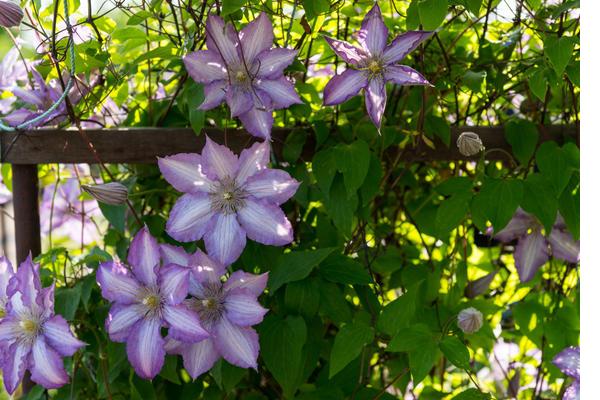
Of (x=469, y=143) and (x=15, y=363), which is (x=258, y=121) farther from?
(x=15, y=363)

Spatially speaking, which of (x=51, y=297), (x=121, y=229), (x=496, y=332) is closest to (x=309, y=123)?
(x=121, y=229)

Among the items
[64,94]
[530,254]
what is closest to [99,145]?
[64,94]

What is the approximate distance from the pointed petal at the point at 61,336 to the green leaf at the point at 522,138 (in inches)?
26.5

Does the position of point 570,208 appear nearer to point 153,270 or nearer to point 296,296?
point 296,296

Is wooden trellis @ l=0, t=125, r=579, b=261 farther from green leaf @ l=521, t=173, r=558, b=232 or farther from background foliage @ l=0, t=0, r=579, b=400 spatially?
green leaf @ l=521, t=173, r=558, b=232

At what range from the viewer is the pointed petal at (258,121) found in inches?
35.1

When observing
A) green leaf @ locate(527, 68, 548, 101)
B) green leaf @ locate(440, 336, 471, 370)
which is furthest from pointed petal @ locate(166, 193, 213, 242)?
green leaf @ locate(527, 68, 548, 101)

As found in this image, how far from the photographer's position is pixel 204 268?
2.81 ft

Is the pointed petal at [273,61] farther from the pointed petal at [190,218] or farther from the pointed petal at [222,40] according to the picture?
the pointed petal at [190,218]

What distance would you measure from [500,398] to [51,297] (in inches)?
33.9

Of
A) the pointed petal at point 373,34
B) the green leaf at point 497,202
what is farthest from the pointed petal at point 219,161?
the green leaf at point 497,202

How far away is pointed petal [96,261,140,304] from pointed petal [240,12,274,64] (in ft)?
0.98

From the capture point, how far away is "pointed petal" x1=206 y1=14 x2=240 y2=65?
87 cm

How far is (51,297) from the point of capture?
847 millimetres
